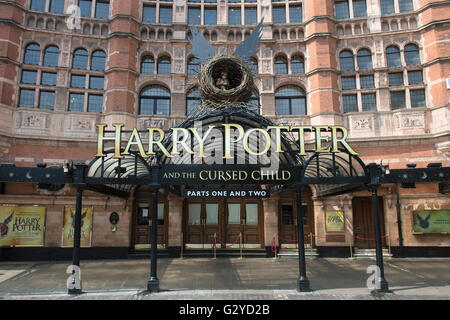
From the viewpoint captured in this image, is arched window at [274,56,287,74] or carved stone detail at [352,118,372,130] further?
arched window at [274,56,287,74]

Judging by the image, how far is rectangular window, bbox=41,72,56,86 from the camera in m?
16.7

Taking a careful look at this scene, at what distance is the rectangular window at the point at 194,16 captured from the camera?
18.5m

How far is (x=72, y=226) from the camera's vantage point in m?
15.2

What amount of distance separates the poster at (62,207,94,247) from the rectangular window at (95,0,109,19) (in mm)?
11305

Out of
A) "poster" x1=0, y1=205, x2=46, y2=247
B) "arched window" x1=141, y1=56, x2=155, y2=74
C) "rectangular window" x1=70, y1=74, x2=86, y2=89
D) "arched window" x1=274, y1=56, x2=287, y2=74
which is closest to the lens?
"poster" x1=0, y1=205, x2=46, y2=247

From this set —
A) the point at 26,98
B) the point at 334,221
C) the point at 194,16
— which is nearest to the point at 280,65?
the point at 194,16

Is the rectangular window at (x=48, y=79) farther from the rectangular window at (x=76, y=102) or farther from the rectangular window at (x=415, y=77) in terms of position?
the rectangular window at (x=415, y=77)

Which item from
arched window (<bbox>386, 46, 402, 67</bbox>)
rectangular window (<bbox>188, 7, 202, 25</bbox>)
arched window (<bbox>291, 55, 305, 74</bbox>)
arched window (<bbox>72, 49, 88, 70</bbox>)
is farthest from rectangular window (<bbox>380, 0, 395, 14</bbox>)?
arched window (<bbox>72, 49, 88, 70</bbox>)

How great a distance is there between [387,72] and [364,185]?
9.86 meters

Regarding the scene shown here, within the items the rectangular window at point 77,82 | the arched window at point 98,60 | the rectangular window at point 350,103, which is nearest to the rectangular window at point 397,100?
the rectangular window at point 350,103

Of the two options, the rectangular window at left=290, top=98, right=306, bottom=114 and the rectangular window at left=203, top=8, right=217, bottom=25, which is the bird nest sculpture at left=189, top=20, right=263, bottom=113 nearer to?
the rectangular window at left=290, top=98, right=306, bottom=114

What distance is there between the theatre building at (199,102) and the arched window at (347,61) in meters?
0.07

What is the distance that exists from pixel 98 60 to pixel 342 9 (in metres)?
14.8

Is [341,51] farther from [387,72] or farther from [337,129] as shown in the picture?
[337,129]
